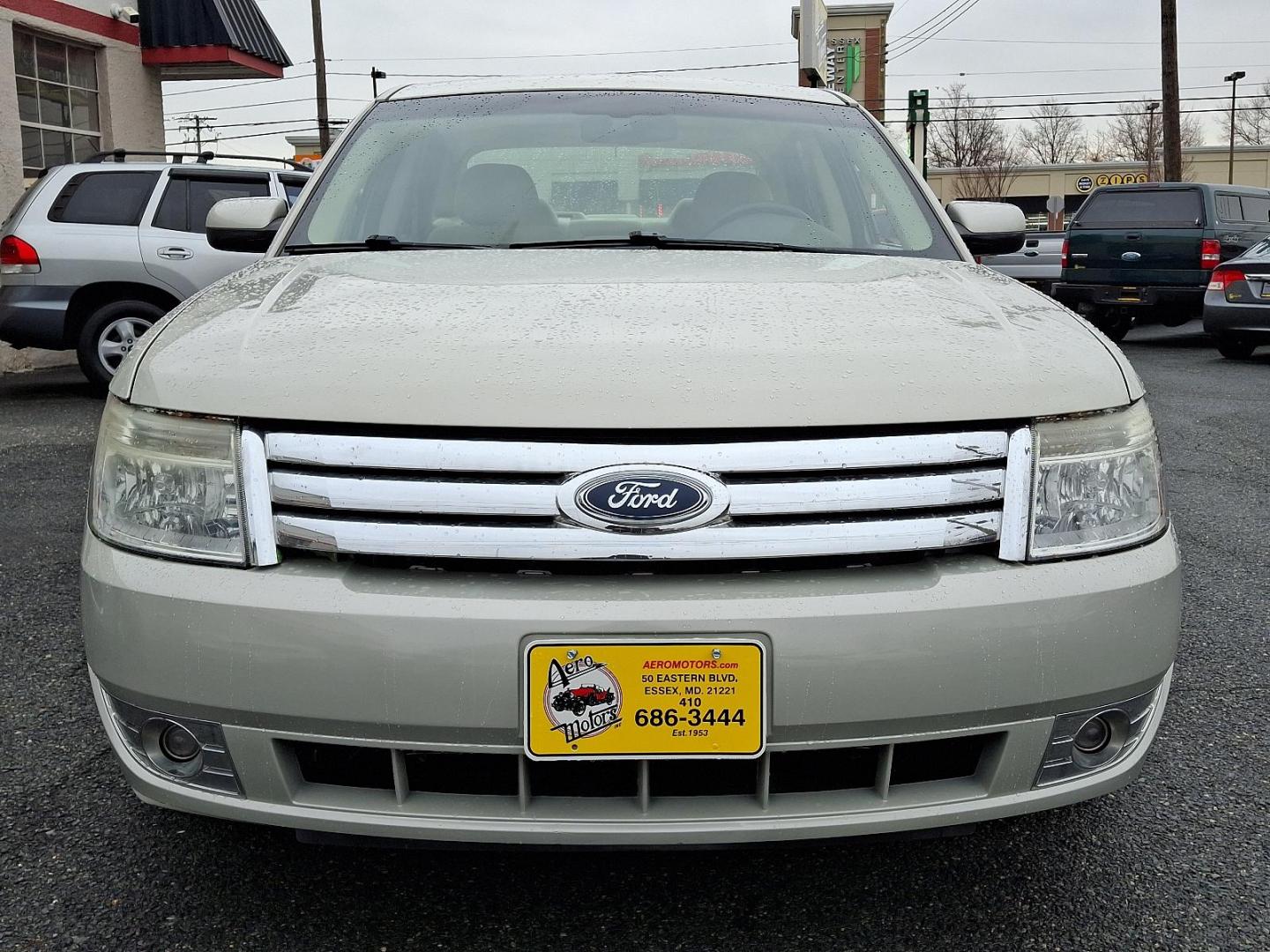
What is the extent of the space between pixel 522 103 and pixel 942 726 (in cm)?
217

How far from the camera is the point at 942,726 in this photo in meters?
1.73

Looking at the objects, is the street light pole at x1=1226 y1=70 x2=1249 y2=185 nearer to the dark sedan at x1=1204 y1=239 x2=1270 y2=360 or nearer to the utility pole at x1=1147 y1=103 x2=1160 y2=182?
the utility pole at x1=1147 y1=103 x2=1160 y2=182

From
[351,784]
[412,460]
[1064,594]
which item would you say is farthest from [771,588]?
[351,784]

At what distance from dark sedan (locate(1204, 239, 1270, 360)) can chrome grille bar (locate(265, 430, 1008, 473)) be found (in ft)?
36.0

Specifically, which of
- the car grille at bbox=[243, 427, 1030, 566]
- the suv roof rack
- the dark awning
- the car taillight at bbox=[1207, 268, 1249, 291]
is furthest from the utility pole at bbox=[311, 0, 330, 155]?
the car grille at bbox=[243, 427, 1030, 566]

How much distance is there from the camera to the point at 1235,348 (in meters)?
11.9

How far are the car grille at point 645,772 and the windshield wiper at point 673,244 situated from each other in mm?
1347

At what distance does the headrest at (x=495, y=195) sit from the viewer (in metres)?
2.92

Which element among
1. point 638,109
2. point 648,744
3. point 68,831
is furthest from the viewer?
point 638,109

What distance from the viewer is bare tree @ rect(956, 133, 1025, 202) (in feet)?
211

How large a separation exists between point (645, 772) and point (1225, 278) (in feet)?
37.8

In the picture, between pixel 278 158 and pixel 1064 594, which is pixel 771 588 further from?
pixel 278 158

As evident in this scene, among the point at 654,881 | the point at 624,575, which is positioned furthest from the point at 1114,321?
the point at 624,575

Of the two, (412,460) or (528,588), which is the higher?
(412,460)
